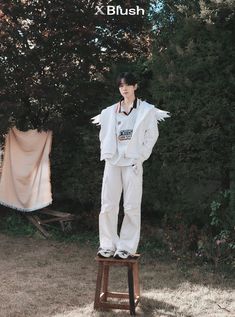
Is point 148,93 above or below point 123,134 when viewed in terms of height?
above

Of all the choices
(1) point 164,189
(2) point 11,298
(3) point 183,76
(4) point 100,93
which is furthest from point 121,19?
(2) point 11,298

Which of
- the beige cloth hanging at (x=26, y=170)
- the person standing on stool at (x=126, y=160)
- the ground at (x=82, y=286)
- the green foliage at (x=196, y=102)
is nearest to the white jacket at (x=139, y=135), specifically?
the person standing on stool at (x=126, y=160)

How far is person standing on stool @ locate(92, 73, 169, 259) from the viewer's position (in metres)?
4.41

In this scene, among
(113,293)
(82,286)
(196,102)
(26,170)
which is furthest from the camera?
(26,170)

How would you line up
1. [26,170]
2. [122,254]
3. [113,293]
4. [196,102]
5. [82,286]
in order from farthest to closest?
1. [26,170]
2. [196,102]
3. [82,286]
4. [113,293]
5. [122,254]

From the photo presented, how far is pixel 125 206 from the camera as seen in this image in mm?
4480

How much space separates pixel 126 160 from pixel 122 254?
86cm

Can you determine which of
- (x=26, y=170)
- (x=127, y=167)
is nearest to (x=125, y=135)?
(x=127, y=167)

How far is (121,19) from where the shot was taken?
7672 millimetres

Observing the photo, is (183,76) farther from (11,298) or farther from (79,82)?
(11,298)

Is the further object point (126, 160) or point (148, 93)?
point (148, 93)

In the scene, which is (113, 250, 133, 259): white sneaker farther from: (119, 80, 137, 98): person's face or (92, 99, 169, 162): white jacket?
(119, 80, 137, 98): person's face

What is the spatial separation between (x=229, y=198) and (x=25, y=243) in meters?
3.05

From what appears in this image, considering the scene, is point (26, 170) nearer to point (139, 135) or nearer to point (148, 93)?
point (148, 93)
